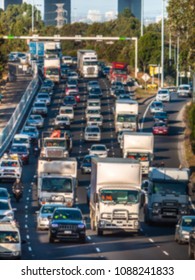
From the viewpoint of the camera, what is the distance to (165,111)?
113 meters

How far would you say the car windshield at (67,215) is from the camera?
46219mm

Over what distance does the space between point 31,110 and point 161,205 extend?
200ft

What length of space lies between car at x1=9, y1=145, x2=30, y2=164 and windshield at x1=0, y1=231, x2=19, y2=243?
1634 inches

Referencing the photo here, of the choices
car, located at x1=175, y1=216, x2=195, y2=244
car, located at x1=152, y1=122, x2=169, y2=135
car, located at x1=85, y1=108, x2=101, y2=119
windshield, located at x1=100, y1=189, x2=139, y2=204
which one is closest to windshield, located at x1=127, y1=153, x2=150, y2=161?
car, located at x1=152, y1=122, x2=169, y2=135

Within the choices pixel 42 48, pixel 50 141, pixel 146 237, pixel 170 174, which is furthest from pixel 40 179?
pixel 42 48

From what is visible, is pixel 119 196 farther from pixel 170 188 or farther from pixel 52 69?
pixel 52 69

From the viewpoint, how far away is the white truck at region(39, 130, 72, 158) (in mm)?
78125

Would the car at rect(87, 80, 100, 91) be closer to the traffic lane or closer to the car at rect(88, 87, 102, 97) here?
the car at rect(88, 87, 102, 97)

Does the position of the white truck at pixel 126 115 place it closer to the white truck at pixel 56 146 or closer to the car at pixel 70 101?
the white truck at pixel 56 146

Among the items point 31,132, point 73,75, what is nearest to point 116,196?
point 31,132

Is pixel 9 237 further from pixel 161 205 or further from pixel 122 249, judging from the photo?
pixel 161 205

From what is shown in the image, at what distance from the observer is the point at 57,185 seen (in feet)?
190

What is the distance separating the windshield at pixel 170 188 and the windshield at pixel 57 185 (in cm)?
485

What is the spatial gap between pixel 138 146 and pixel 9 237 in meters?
40.7
